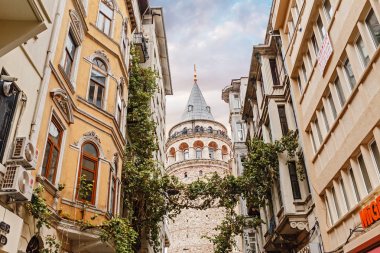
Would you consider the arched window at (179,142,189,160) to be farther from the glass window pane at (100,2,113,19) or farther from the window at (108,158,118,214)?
the window at (108,158,118,214)

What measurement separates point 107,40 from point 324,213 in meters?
10.5

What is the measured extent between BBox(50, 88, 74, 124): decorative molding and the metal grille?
3404 millimetres

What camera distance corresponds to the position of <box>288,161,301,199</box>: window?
55.5 feet

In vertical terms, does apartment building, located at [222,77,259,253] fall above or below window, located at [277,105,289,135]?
above

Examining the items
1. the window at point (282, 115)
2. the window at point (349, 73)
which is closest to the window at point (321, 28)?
the window at point (349, 73)

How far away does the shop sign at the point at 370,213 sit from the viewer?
8914mm

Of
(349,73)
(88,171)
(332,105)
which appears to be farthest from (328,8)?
(88,171)

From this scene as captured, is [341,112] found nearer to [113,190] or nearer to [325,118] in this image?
[325,118]

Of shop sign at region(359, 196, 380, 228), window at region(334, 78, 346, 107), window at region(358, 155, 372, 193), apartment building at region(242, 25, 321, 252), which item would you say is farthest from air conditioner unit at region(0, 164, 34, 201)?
apartment building at region(242, 25, 321, 252)

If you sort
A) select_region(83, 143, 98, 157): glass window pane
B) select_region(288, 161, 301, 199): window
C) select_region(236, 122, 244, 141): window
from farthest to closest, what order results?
select_region(236, 122, 244, 141): window < select_region(288, 161, 301, 199): window < select_region(83, 143, 98, 157): glass window pane

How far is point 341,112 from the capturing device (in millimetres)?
11266

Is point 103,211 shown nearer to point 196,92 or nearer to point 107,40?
point 107,40

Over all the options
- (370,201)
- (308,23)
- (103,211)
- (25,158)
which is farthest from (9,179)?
(308,23)

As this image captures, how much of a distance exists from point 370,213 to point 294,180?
316 inches
